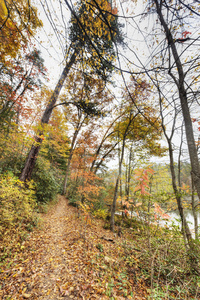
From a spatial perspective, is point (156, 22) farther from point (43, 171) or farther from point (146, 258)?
point (43, 171)

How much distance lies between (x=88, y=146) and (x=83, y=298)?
7.34m

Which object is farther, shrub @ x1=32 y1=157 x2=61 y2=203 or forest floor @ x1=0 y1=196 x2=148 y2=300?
shrub @ x1=32 y1=157 x2=61 y2=203

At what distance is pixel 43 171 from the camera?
22.9 ft

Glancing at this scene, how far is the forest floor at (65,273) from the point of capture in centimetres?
222

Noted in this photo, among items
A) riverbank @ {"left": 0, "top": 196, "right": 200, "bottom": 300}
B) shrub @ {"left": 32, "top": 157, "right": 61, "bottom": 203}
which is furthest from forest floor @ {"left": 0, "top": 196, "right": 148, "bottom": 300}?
shrub @ {"left": 32, "top": 157, "right": 61, "bottom": 203}

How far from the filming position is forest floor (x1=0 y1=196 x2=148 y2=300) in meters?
2.22

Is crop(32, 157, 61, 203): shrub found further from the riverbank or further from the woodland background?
the riverbank

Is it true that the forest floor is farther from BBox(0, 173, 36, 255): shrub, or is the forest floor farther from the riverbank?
BBox(0, 173, 36, 255): shrub

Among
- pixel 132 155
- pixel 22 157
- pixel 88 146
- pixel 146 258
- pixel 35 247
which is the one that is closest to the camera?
pixel 146 258

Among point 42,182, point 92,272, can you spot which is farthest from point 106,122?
point 92,272

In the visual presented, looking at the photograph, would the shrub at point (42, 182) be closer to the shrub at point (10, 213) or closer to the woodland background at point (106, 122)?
the woodland background at point (106, 122)

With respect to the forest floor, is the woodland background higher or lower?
higher

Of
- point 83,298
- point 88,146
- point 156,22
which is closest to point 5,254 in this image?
point 83,298

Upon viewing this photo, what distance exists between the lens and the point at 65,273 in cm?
270
